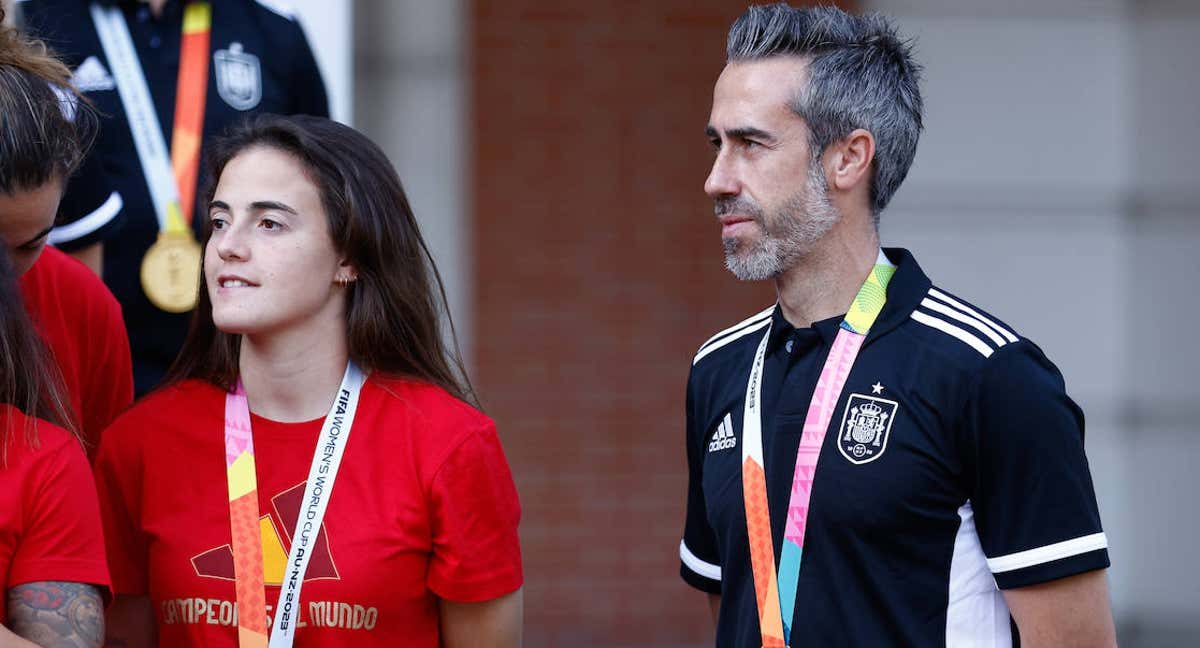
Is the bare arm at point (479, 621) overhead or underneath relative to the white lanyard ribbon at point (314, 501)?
underneath

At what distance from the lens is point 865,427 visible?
8.18ft

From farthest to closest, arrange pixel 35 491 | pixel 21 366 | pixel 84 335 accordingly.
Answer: pixel 84 335 → pixel 21 366 → pixel 35 491

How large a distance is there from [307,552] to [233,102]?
1.38m

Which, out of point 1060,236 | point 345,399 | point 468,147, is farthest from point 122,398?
point 1060,236

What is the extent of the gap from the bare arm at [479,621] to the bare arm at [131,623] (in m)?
0.52

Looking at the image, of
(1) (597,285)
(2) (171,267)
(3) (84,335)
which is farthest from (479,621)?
(1) (597,285)

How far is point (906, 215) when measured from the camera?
641 centimetres

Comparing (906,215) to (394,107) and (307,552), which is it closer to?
(394,107)

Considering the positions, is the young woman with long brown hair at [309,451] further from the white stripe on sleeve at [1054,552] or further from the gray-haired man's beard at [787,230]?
the white stripe on sleeve at [1054,552]

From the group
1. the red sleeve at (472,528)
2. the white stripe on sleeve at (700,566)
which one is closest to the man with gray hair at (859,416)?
the white stripe on sleeve at (700,566)

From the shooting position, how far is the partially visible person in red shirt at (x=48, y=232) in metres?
2.60

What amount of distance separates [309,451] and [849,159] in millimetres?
1057

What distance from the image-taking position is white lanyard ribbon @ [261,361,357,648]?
2.59m

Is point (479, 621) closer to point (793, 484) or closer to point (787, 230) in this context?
point (793, 484)
